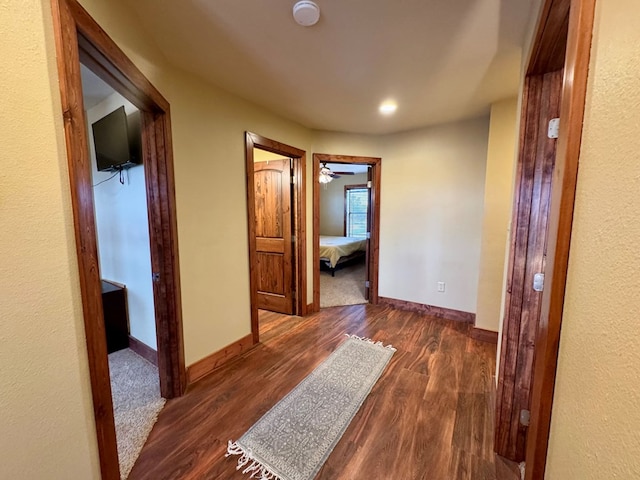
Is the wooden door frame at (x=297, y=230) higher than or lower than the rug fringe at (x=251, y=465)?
higher

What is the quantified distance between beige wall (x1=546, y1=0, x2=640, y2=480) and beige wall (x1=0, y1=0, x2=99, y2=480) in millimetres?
1247

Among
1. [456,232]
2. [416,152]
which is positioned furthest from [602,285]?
[416,152]

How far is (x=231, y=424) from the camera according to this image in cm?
171

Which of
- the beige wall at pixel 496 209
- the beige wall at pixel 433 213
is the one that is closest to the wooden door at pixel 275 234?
the beige wall at pixel 433 213

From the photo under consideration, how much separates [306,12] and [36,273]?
155 centimetres

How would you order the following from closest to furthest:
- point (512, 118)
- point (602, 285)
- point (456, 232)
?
1. point (602, 285)
2. point (512, 118)
3. point (456, 232)

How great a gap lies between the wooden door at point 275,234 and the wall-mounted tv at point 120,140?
1516mm

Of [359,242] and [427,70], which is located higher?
[427,70]

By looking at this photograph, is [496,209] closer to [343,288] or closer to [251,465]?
[343,288]

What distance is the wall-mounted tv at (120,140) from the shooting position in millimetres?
2020

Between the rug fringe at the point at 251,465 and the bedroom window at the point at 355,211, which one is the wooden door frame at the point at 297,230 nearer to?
the rug fringe at the point at 251,465

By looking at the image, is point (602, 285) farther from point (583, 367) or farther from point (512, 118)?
point (512, 118)

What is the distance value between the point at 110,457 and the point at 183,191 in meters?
1.53

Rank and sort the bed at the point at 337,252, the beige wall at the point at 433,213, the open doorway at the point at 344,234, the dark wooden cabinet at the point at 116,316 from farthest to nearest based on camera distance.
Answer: the bed at the point at 337,252, the open doorway at the point at 344,234, the beige wall at the point at 433,213, the dark wooden cabinet at the point at 116,316
